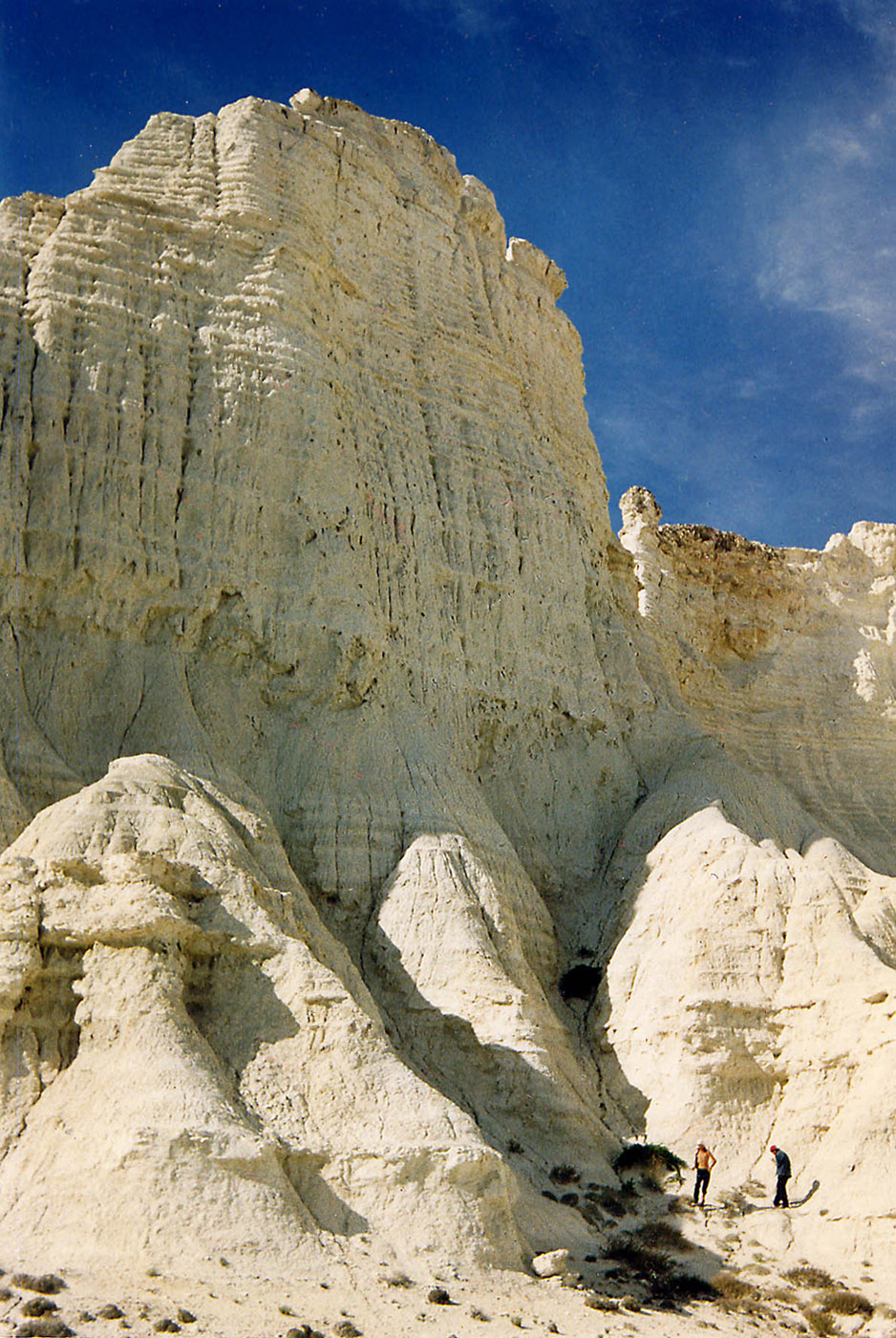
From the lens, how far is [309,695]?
27.5 metres

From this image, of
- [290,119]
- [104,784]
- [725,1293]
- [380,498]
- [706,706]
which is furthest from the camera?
[706,706]

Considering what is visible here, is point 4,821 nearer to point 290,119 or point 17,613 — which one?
point 17,613

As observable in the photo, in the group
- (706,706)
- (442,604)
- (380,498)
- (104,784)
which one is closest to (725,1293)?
(104,784)

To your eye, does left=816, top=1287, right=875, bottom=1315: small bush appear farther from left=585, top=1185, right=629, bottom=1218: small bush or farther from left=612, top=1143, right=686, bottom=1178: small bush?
left=612, top=1143, right=686, bottom=1178: small bush

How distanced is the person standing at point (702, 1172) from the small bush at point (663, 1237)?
2.56 ft

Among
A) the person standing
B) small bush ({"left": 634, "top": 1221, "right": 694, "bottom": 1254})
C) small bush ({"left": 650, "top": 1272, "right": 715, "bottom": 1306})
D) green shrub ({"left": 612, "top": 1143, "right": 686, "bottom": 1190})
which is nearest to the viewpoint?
small bush ({"left": 650, "top": 1272, "right": 715, "bottom": 1306})

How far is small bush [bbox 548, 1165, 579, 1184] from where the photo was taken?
22.3 metres

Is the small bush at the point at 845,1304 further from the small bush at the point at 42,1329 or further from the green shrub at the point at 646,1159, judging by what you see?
the small bush at the point at 42,1329

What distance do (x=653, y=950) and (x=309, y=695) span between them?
861 cm

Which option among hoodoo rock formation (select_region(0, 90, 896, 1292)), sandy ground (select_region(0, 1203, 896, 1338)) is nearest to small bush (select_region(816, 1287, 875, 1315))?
sandy ground (select_region(0, 1203, 896, 1338))

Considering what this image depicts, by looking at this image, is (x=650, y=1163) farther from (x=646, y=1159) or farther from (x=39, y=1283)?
(x=39, y=1283)

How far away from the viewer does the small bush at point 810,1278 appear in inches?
783

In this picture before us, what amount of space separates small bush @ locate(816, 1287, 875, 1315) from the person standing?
3221 mm

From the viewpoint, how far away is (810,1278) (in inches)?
790
